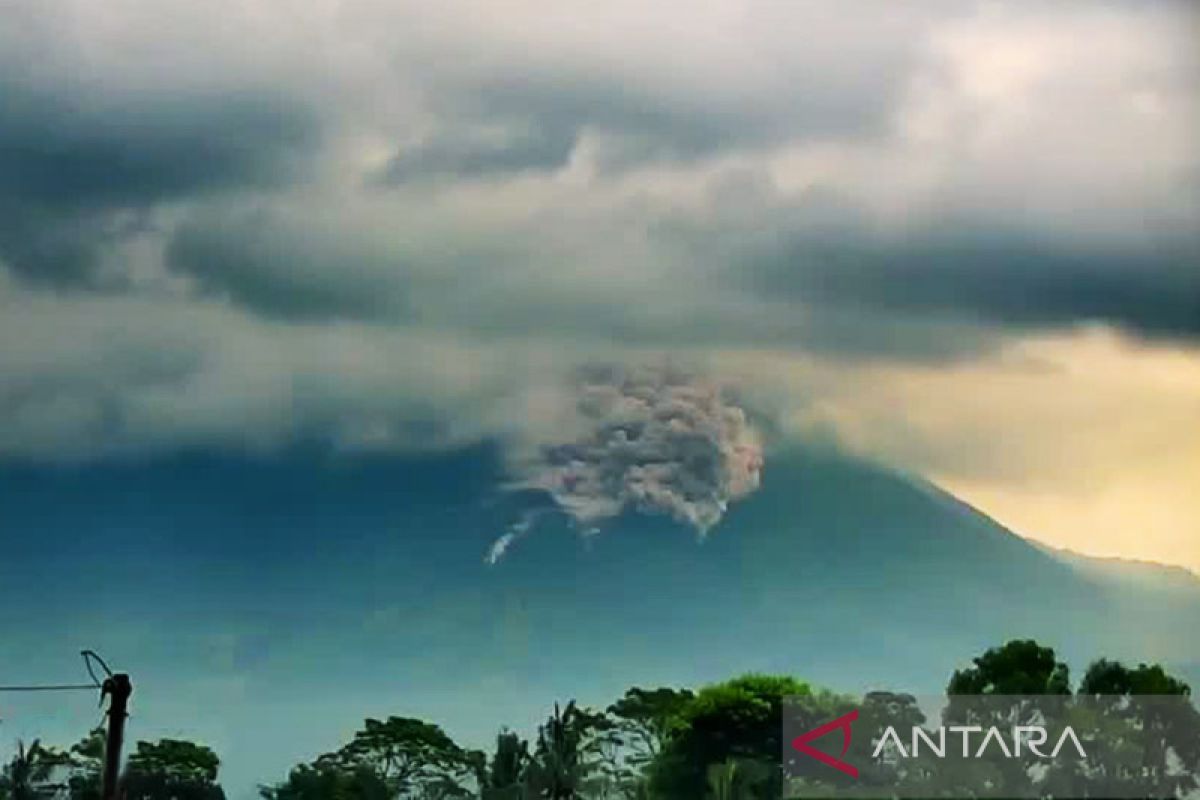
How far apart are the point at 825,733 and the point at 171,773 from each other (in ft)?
42.6

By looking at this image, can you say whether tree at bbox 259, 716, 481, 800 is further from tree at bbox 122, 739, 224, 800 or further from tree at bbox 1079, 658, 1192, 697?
tree at bbox 1079, 658, 1192, 697

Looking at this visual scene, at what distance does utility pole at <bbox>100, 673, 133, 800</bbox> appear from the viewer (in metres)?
10.5

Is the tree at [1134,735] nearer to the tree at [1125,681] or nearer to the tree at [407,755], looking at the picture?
the tree at [1125,681]

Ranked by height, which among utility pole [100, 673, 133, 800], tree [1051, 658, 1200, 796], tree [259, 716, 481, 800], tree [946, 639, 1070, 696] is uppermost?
tree [259, 716, 481, 800]

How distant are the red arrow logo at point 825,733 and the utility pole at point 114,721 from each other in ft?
26.6

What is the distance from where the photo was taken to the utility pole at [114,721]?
414 inches

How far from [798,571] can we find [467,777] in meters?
64.3

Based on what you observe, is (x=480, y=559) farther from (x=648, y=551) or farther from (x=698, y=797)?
(x=698, y=797)

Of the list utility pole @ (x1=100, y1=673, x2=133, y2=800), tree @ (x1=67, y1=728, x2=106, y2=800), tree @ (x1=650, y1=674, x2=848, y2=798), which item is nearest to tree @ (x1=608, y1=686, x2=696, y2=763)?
tree @ (x1=650, y1=674, x2=848, y2=798)

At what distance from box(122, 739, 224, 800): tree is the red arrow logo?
1086 centimetres

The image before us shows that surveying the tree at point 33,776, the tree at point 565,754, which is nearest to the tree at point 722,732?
the tree at point 565,754

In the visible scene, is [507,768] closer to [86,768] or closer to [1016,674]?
[86,768]

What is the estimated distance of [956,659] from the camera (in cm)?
9106

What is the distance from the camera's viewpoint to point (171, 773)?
28922 millimetres
